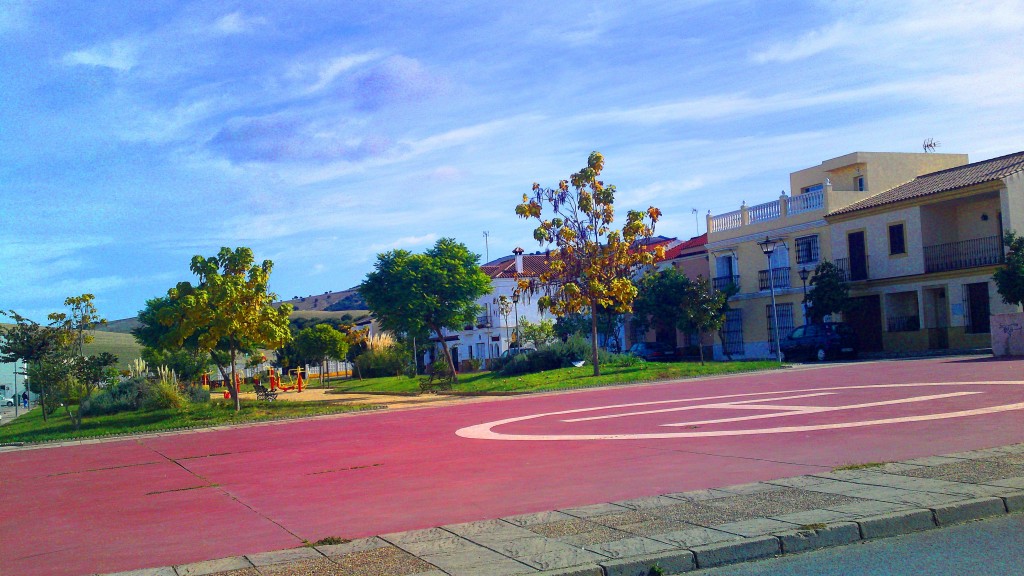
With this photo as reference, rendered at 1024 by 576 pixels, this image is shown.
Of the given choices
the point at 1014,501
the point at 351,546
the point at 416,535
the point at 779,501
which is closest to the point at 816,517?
the point at 779,501

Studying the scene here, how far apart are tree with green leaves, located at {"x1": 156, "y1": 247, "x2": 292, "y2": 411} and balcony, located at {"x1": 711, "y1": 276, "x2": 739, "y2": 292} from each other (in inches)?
1229

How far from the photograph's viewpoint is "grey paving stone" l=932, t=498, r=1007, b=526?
693 cm

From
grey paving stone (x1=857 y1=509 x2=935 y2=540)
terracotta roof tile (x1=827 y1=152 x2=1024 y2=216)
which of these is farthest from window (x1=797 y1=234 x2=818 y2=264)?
grey paving stone (x1=857 y1=509 x2=935 y2=540)

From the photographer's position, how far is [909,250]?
41.6 meters

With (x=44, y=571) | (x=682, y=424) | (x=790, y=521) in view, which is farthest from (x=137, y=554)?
(x=682, y=424)

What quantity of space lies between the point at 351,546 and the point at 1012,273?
114 feet

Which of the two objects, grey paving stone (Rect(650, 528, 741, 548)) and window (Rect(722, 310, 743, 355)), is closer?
grey paving stone (Rect(650, 528, 741, 548))

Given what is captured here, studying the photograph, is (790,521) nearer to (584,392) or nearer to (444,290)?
(584,392)

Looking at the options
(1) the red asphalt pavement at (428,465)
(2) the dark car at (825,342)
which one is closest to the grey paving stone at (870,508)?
(1) the red asphalt pavement at (428,465)

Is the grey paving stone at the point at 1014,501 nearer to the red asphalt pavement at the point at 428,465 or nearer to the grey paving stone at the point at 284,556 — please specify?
the red asphalt pavement at the point at 428,465

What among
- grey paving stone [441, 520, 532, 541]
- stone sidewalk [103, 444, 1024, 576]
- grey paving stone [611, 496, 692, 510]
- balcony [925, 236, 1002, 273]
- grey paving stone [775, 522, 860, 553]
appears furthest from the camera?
balcony [925, 236, 1002, 273]

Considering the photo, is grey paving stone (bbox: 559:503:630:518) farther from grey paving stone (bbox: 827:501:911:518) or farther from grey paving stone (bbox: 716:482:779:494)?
grey paving stone (bbox: 827:501:911:518)

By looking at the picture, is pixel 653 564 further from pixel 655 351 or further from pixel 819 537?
pixel 655 351

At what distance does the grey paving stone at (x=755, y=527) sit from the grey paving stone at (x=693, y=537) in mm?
95
